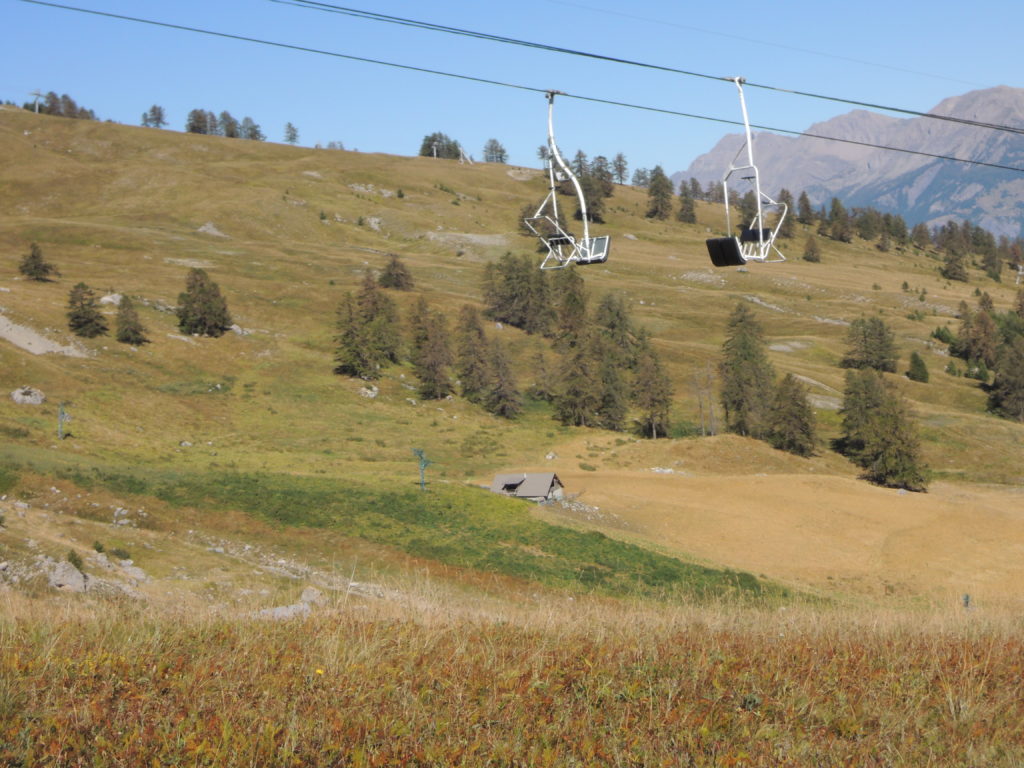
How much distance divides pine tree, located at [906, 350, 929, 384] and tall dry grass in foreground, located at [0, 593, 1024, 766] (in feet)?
354

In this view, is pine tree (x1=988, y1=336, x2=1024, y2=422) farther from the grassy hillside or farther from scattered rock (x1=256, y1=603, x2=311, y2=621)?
scattered rock (x1=256, y1=603, x2=311, y2=621)

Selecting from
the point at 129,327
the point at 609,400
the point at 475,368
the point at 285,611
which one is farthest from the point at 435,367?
the point at 285,611

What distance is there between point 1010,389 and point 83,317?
99887mm

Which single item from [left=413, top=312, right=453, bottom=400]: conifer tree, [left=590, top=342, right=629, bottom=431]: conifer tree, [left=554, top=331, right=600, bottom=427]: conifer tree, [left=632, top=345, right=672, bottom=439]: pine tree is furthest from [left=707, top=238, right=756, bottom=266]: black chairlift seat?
[left=413, top=312, right=453, bottom=400]: conifer tree

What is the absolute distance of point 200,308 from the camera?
8294cm

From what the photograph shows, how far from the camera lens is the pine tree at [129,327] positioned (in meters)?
75.5

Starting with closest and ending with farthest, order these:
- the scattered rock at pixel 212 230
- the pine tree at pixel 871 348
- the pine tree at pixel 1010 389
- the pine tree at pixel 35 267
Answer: the pine tree at pixel 35 267
the pine tree at pixel 1010 389
the pine tree at pixel 871 348
the scattered rock at pixel 212 230

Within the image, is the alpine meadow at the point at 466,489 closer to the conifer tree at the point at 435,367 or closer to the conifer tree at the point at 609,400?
the conifer tree at the point at 609,400

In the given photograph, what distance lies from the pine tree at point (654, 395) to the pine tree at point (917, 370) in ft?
148

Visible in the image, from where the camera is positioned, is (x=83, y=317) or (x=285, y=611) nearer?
(x=285, y=611)

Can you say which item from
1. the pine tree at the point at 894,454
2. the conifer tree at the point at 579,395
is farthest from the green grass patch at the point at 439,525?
the pine tree at the point at 894,454

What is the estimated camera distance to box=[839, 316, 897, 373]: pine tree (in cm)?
10731

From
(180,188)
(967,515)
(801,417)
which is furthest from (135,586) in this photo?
(180,188)

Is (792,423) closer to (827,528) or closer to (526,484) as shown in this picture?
(827,528)
